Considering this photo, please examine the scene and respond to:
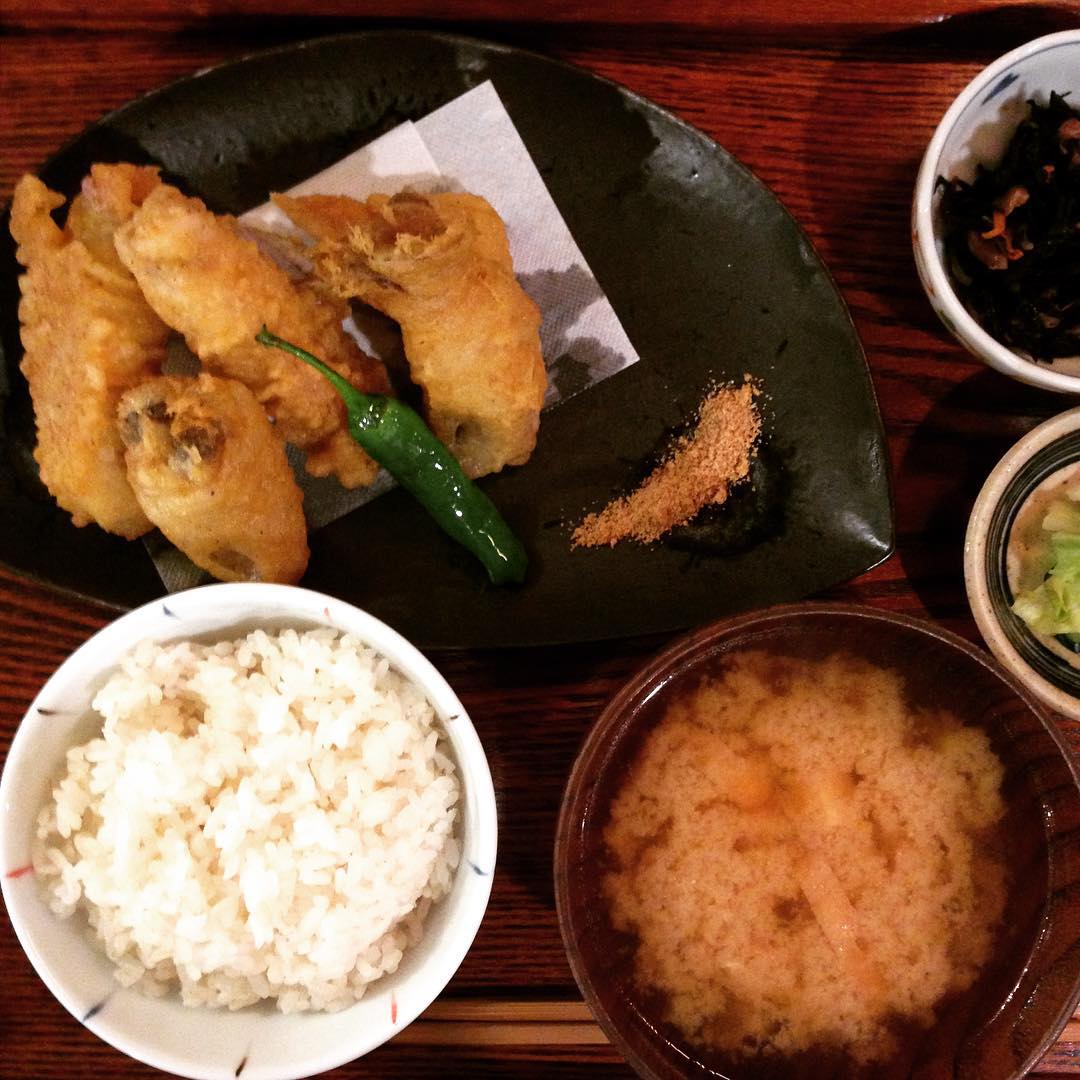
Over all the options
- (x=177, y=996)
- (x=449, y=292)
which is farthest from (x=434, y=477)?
(x=177, y=996)

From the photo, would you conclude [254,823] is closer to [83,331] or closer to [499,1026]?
[499,1026]

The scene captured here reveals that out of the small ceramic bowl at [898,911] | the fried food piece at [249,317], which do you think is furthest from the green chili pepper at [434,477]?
the small ceramic bowl at [898,911]

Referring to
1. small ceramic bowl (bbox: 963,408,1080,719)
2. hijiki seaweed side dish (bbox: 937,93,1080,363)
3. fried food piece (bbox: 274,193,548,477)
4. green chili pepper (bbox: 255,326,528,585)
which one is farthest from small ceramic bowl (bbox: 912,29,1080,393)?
green chili pepper (bbox: 255,326,528,585)

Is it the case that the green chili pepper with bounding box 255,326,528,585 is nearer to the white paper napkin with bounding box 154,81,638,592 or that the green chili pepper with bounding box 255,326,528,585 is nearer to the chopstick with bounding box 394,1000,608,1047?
the white paper napkin with bounding box 154,81,638,592

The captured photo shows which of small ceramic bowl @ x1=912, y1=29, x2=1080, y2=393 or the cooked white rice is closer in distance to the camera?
the cooked white rice

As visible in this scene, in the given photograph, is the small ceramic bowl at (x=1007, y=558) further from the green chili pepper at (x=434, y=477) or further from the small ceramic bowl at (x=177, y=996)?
the small ceramic bowl at (x=177, y=996)

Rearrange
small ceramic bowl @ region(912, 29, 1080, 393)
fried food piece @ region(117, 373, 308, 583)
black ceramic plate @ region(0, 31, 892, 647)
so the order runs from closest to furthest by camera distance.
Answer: fried food piece @ region(117, 373, 308, 583) < small ceramic bowl @ region(912, 29, 1080, 393) < black ceramic plate @ region(0, 31, 892, 647)

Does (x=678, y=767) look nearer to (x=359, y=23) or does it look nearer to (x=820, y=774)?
(x=820, y=774)
